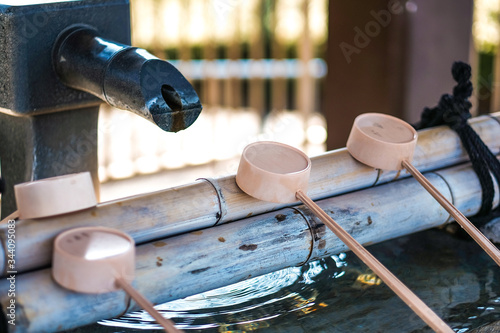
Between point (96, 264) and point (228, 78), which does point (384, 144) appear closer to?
point (96, 264)

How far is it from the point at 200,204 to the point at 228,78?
3.16 metres

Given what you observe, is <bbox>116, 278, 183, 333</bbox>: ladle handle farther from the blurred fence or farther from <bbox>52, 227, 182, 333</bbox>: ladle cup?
the blurred fence

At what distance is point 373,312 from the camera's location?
103 centimetres

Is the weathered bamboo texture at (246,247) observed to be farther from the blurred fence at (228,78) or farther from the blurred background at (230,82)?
the blurred fence at (228,78)

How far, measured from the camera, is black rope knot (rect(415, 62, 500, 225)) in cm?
126

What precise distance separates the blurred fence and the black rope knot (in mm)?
2521

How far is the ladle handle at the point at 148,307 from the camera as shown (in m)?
0.74

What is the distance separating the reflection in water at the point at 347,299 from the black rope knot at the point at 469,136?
10cm

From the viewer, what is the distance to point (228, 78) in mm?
4090

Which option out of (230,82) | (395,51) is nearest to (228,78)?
(230,82)

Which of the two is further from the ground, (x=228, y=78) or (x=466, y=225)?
(x=466, y=225)

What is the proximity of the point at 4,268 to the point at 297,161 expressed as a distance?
18.1 inches

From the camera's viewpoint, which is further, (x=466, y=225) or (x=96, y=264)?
(x=466, y=225)

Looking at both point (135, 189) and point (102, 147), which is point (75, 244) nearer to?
point (135, 189)
